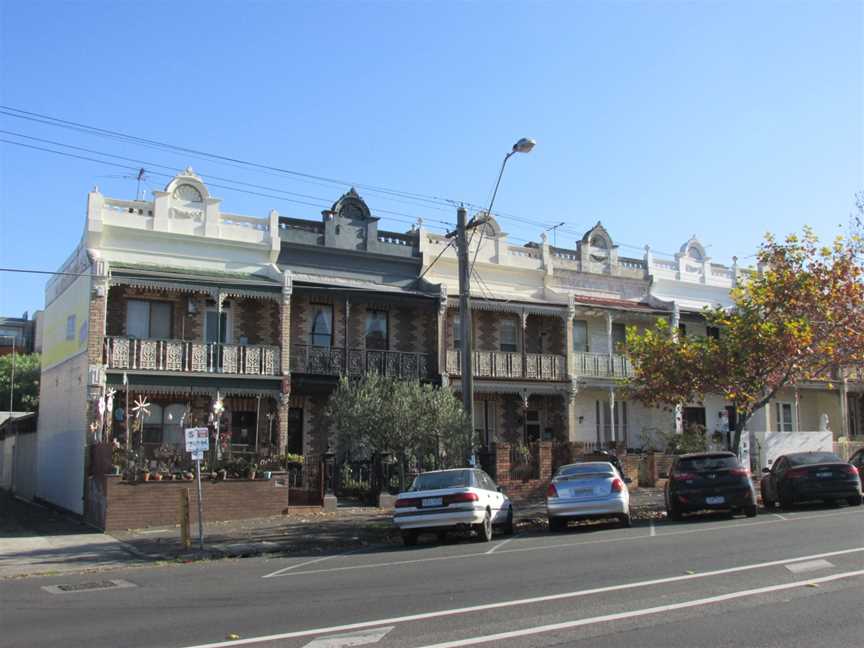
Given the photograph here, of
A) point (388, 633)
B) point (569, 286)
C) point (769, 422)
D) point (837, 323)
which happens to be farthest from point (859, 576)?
point (769, 422)

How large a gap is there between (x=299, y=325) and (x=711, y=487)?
13627mm

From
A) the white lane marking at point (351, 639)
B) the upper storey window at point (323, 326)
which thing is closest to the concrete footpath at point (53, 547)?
the white lane marking at point (351, 639)

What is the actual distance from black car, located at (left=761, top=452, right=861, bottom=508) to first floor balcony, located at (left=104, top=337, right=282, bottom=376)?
13630mm

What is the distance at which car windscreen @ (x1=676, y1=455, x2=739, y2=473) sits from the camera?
18734 millimetres

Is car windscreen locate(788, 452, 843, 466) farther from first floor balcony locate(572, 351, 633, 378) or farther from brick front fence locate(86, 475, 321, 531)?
brick front fence locate(86, 475, 321, 531)

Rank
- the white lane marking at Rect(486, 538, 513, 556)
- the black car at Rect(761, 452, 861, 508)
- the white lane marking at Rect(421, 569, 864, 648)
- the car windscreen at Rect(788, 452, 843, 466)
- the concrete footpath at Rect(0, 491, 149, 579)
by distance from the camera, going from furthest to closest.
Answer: the car windscreen at Rect(788, 452, 843, 466), the black car at Rect(761, 452, 861, 508), the concrete footpath at Rect(0, 491, 149, 579), the white lane marking at Rect(486, 538, 513, 556), the white lane marking at Rect(421, 569, 864, 648)

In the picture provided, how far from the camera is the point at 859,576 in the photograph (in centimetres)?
1012

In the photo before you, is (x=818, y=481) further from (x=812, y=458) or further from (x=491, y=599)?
(x=491, y=599)

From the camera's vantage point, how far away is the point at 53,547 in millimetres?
17312

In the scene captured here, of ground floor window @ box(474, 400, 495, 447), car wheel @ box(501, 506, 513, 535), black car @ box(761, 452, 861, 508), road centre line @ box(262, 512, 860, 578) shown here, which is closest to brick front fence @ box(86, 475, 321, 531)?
car wheel @ box(501, 506, 513, 535)

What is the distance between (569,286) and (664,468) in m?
7.49

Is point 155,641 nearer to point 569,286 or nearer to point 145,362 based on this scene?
point 145,362

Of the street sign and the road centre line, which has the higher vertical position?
the street sign

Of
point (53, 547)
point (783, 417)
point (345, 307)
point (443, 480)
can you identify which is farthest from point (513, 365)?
point (53, 547)
